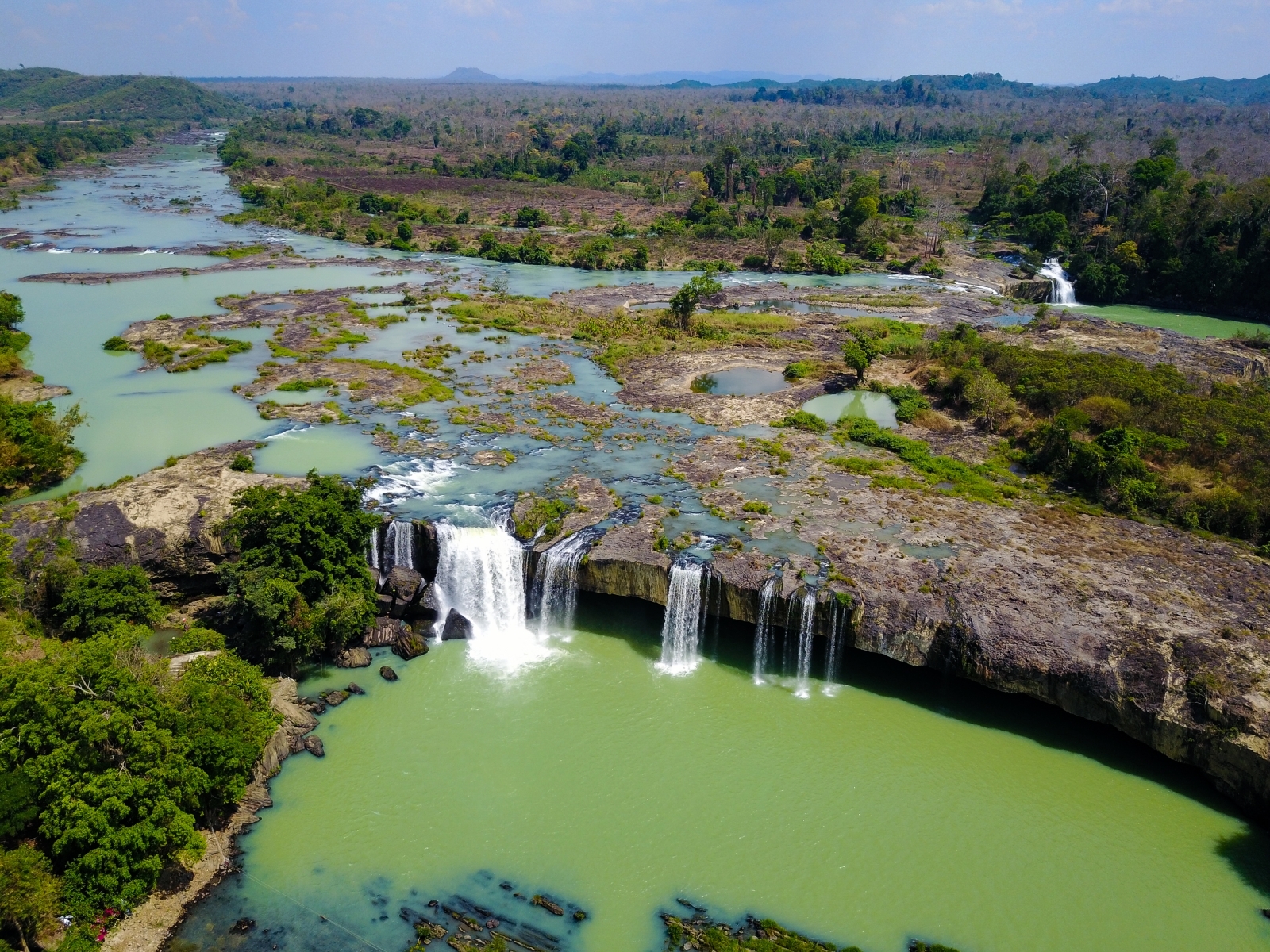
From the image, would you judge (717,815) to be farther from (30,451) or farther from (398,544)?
(30,451)

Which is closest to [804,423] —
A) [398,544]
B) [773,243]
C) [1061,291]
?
[398,544]

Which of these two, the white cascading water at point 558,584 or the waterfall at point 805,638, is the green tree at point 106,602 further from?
the waterfall at point 805,638

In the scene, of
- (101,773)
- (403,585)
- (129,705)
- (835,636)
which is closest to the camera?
(101,773)

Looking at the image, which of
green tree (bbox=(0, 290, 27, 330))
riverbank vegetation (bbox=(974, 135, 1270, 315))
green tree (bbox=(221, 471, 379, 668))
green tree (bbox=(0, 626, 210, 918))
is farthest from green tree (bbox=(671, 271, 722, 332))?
green tree (bbox=(0, 626, 210, 918))

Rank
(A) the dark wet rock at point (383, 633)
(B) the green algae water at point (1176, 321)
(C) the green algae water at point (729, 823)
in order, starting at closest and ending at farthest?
(C) the green algae water at point (729, 823), (A) the dark wet rock at point (383, 633), (B) the green algae water at point (1176, 321)

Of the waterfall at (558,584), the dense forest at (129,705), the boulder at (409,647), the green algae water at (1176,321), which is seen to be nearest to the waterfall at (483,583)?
the waterfall at (558,584)

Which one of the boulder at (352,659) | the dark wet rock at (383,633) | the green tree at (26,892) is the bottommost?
the boulder at (352,659)
